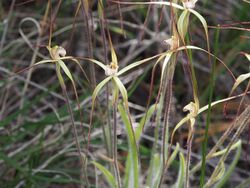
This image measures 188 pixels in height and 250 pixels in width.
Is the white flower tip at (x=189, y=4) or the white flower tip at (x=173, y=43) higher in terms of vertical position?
the white flower tip at (x=189, y=4)

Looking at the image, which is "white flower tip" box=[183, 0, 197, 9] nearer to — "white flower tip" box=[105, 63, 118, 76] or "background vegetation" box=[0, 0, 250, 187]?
"background vegetation" box=[0, 0, 250, 187]

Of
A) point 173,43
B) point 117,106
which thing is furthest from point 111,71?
point 117,106

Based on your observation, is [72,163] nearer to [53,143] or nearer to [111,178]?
[53,143]

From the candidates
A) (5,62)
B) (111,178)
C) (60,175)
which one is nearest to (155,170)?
(111,178)

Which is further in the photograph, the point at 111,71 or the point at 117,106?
the point at 117,106

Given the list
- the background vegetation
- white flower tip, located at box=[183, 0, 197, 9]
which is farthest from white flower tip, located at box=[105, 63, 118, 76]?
white flower tip, located at box=[183, 0, 197, 9]

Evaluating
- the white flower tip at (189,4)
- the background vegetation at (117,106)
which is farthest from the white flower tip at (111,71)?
the white flower tip at (189,4)

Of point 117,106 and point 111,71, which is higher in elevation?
point 111,71

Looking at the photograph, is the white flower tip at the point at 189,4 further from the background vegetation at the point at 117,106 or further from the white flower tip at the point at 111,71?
the white flower tip at the point at 111,71

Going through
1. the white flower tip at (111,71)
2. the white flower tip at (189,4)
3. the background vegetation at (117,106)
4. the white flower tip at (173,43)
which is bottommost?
the background vegetation at (117,106)

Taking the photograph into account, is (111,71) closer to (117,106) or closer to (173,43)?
(173,43)

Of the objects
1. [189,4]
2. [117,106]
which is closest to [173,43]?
[189,4]
